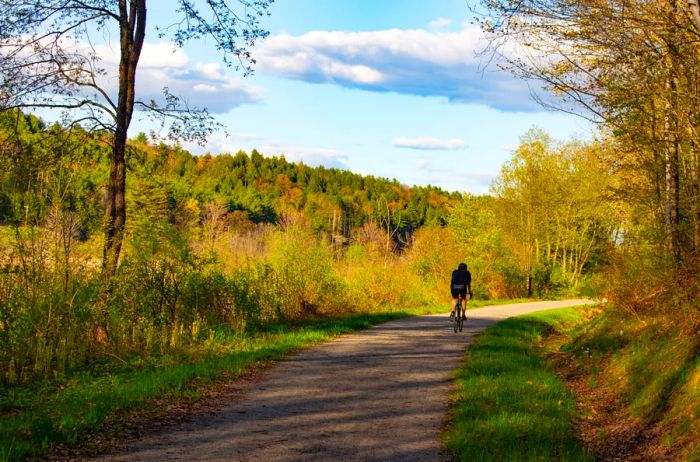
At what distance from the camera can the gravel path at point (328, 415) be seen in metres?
6.33

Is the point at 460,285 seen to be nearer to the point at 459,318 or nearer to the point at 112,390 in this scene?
the point at 459,318

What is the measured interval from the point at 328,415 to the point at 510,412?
2.30 meters

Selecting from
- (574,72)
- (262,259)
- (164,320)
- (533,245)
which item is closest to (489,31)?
(574,72)

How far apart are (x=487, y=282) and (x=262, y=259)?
2430 cm

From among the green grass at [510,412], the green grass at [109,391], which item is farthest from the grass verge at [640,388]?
the green grass at [109,391]

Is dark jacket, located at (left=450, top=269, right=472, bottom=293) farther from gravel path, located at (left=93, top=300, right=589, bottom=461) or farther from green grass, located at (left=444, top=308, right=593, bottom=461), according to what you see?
gravel path, located at (left=93, top=300, right=589, bottom=461)

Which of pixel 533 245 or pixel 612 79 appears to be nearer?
pixel 612 79

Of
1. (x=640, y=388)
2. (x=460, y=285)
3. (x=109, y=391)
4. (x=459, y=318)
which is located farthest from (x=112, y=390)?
(x=460, y=285)

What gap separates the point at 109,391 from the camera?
859 cm

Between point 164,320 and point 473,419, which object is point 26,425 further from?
point 164,320

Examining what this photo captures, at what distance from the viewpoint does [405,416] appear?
8055 millimetres

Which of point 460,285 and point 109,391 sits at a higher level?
point 460,285

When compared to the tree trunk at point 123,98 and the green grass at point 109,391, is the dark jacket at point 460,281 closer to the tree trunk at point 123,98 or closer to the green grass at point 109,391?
the green grass at point 109,391

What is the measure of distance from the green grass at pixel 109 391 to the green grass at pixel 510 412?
3.66 metres
